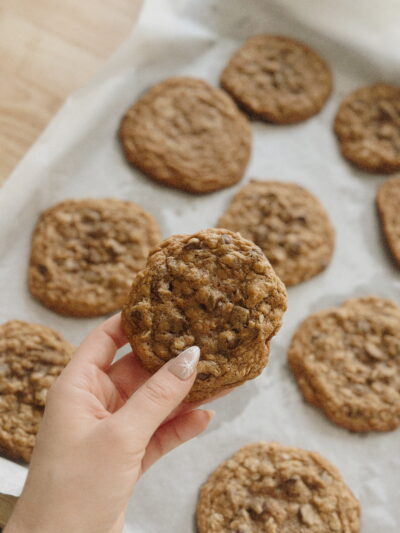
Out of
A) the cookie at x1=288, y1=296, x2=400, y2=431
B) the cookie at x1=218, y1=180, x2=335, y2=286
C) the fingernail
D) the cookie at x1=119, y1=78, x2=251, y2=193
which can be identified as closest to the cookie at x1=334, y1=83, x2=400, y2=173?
the cookie at x1=218, y1=180, x2=335, y2=286

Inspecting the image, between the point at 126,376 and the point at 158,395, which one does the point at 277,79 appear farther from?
the point at 158,395

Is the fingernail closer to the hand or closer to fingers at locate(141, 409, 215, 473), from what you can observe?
the hand

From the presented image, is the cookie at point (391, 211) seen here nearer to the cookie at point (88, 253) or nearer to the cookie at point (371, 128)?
the cookie at point (371, 128)

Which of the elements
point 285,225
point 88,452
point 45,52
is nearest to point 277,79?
point 285,225

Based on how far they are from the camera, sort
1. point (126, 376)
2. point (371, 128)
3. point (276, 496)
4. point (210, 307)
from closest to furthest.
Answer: point (210, 307), point (126, 376), point (276, 496), point (371, 128)

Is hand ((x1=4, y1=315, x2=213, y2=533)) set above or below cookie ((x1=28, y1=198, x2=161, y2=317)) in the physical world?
above

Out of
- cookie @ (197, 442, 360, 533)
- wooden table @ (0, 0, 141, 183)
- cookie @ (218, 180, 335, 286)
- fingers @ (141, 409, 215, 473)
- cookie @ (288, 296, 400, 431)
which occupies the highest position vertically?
wooden table @ (0, 0, 141, 183)

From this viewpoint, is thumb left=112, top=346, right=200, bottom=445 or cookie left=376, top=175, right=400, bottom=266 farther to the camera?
cookie left=376, top=175, right=400, bottom=266

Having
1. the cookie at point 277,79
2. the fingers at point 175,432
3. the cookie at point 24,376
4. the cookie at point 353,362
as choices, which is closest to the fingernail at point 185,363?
the fingers at point 175,432
